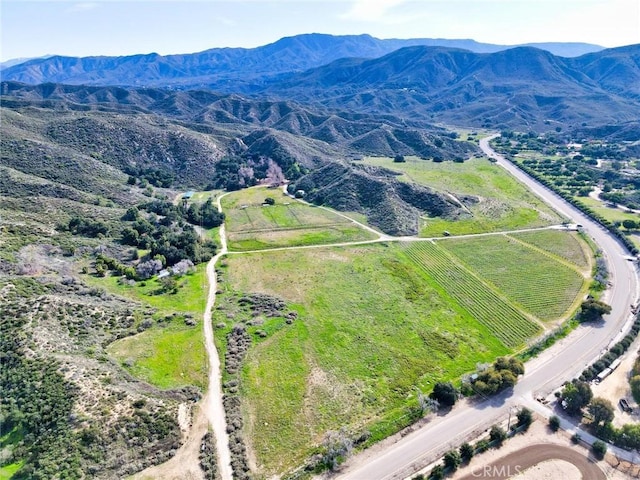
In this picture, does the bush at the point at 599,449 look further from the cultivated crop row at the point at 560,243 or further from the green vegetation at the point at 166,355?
the cultivated crop row at the point at 560,243

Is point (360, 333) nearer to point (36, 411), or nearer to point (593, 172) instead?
point (36, 411)

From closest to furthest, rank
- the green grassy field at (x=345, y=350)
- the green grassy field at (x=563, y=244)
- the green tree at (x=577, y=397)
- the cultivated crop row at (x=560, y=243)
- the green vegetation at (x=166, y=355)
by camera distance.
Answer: the green tree at (x=577, y=397), the green grassy field at (x=345, y=350), the green vegetation at (x=166, y=355), the green grassy field at (x=563, y=244), the cultivated crop row at (x=560, y=243)

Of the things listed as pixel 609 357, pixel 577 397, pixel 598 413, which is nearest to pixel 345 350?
pixel 577 397

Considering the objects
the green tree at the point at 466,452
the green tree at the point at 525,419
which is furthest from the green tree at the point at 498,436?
the green tree at the point at 466,452

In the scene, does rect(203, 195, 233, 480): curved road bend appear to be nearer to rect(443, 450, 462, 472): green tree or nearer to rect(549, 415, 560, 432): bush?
rect(443, 450, 462, 472): green tree

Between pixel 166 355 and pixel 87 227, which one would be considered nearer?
pixel 166 355

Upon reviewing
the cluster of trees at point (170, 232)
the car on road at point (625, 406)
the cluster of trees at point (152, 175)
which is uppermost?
the cluster of trees at point (152, 175)

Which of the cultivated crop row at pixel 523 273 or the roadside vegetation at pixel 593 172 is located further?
the roadside vegetation at pixel 593 172
